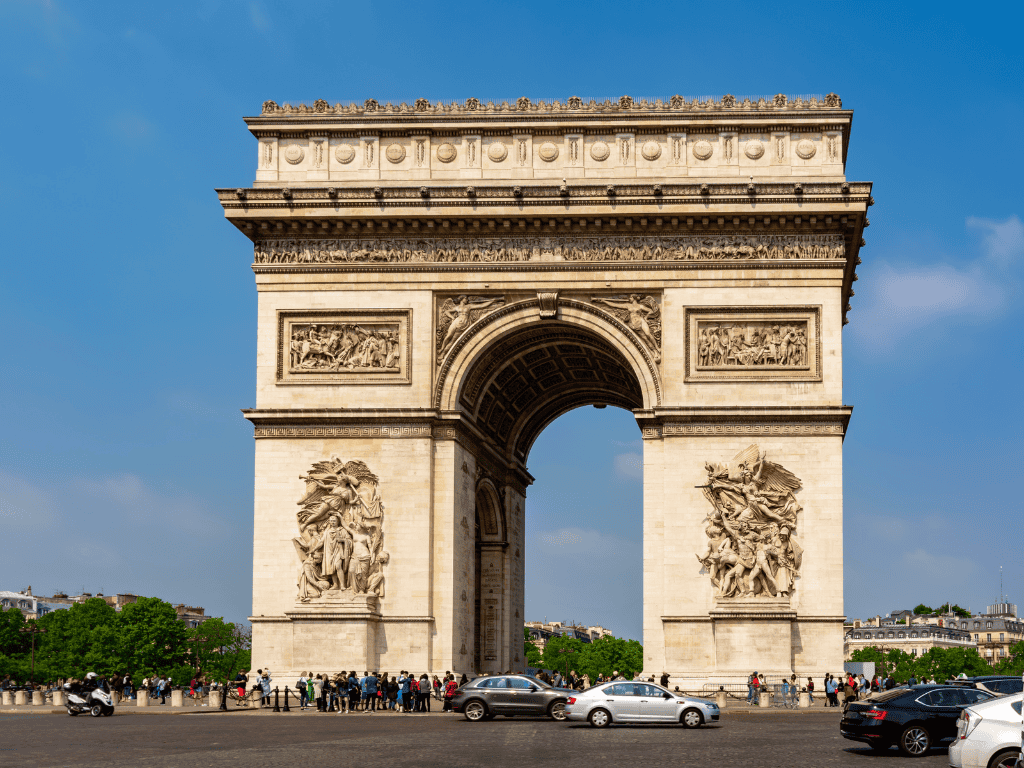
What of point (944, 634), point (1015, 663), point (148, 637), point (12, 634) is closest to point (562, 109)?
point (148, 637)

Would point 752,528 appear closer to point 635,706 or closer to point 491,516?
point 635,706

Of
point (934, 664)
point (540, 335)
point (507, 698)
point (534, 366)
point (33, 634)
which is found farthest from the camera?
point (934, 664)

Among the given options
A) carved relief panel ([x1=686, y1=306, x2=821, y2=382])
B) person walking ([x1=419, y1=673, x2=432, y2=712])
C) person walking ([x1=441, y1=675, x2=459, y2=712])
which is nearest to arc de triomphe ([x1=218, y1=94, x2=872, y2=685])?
carved relief panel ([x1=686, y1=306, x2=821, y2=382])

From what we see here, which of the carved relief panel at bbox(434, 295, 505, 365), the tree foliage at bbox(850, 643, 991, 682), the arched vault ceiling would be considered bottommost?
the tree foliage at bbox(850, 643, 991, 682)

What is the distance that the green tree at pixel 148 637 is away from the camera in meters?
97.1

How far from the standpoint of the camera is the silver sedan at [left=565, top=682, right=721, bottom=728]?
103 ft

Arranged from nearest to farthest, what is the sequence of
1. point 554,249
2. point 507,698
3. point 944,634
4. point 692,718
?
point 692,718 → point 507,698 → point 554,249 → point 944,634

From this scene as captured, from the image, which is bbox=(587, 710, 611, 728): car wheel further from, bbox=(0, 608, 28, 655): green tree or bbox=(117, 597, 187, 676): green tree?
bbox=(0, 608, 28, 655): green tree

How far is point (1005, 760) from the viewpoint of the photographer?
18.4m

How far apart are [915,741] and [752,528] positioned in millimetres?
14448

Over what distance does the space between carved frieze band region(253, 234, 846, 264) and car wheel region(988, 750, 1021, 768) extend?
23.3 metres

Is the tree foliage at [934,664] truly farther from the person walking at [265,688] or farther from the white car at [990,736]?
the white car at [990,736]

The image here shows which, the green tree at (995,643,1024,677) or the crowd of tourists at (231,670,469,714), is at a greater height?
the crowd of tourists at (231,670,469,714)

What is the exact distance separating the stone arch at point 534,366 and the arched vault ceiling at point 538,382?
1.3 inches
